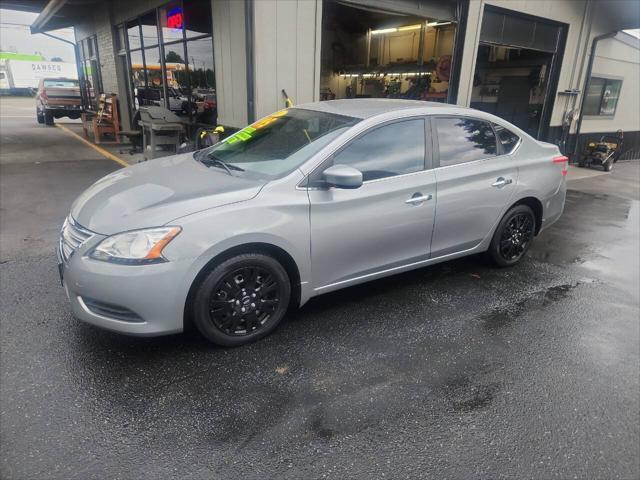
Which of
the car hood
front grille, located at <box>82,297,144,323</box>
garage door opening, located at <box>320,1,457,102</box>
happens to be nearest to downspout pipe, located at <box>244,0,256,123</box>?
the car hood

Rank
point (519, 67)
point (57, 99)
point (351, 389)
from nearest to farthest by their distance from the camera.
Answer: point (351, 389)
point (519, 67)
point (57, 99)

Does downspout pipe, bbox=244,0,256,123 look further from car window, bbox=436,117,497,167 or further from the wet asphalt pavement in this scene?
the wet asphalt pavement

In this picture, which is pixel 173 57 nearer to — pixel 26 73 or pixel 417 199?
pixel 417 199

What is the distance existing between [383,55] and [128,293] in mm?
15709

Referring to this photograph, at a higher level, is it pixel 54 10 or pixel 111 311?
pixel 54 10

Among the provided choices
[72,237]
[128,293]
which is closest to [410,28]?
[72,237]

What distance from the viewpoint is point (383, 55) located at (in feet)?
52.7

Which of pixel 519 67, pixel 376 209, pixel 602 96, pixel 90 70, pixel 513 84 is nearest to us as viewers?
pixel 376 209

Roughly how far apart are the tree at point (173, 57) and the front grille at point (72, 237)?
7763 millimetres

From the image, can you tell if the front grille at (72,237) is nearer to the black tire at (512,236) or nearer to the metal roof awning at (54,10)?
Answer: the black tire at (512,236)

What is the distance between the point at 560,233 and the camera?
6242mm

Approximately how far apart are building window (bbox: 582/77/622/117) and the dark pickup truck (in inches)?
727

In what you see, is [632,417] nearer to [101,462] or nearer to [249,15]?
[101,462]

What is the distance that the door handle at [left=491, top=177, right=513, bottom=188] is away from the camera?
13.4 ft
